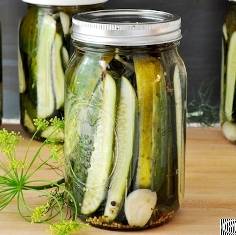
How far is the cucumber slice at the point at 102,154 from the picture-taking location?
0.80 metres

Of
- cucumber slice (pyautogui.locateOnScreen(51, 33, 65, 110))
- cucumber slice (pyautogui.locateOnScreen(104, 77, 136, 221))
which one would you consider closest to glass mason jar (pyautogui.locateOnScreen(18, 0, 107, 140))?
cucumber slice (pyautogui.locateOnScreen(51, 33, 65, 110))

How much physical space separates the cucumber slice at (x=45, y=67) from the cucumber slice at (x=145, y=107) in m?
0.33

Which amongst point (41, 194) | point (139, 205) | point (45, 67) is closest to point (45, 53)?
point (45, 67)

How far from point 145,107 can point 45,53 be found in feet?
1.16

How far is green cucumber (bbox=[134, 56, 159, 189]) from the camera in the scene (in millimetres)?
796

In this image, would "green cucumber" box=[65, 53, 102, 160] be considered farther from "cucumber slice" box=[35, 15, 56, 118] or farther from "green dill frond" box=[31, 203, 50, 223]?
"cucumber slice" box=[35, 15, 56, 118]

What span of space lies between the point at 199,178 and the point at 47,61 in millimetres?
283

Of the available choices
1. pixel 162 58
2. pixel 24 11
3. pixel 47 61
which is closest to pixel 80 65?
pixel 162 58

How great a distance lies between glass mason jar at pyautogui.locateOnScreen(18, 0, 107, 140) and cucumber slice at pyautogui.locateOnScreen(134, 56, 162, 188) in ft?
0.99

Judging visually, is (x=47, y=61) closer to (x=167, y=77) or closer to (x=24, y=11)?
(x=24, y=11)

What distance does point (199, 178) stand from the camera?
101cm

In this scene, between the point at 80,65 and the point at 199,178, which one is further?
the point at 199,178

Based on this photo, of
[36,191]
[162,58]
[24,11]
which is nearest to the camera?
[162,58]

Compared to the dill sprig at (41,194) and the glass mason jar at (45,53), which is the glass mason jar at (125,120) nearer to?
the dill sprig at (41,194)
